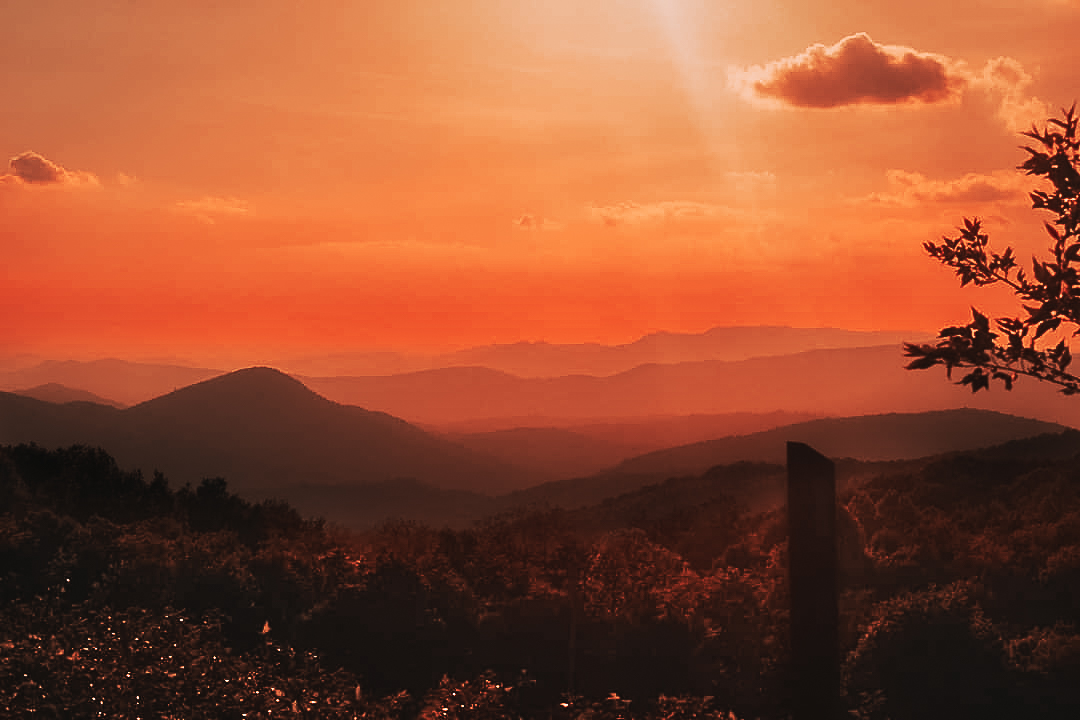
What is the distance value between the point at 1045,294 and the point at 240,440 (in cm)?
18900

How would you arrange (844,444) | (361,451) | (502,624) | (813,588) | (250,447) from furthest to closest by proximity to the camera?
1. (361,451)
2. (250,447)
3. (844,444)
4. (502,624)
5. (813,588)

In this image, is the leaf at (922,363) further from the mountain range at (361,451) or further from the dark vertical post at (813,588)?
the mountain range at (361,451)

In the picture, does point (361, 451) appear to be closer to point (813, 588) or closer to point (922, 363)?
point (922, 363)

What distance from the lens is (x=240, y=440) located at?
184875mm

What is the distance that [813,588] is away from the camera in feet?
16.3

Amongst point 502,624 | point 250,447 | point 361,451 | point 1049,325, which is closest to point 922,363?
point 1049,325

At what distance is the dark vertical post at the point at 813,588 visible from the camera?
4.95m

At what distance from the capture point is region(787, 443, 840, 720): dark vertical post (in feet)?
16.2

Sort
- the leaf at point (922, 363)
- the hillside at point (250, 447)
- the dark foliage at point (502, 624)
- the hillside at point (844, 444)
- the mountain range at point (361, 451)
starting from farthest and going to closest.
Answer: the hillside at point (250, 447), the mountain range at point (361, 451), the hillside at point (844, 444), the dark foliage at point (502, 624), the leaf at point (922, 363)

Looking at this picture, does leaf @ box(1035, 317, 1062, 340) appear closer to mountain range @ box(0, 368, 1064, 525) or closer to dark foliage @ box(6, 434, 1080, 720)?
dark foliage @ box(6, 434, 1080, 720)

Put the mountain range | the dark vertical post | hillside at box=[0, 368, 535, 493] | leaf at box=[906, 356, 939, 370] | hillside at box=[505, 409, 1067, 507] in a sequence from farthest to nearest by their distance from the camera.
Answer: hillside at box=[0, 368, 535, 493], the mountain range, hillside at box=[505, 409, 1067, 507], leaf at box=[906, 356, 939, 370], the dark vertical post

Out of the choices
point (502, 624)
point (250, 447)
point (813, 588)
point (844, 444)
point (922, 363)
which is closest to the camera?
point (813, 588)

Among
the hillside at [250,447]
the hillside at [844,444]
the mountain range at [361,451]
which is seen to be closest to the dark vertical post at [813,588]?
the mountain range at [361,451]

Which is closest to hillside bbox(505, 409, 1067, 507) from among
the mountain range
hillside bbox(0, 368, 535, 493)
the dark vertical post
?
the mountain range
